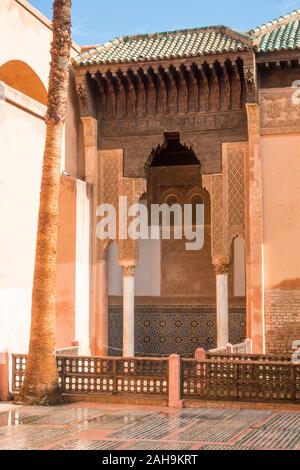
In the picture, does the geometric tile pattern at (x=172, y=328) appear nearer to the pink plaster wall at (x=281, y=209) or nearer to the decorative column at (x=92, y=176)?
the decorative column at (x=92, y=176)

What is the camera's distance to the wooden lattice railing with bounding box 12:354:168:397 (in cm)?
980

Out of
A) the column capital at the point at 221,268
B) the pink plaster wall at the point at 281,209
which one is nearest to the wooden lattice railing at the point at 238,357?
the pink plaster wall at the point at 281,209

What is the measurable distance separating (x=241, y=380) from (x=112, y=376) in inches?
69.5

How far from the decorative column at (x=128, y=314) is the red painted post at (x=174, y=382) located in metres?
4.79

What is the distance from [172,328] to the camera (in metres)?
17.1

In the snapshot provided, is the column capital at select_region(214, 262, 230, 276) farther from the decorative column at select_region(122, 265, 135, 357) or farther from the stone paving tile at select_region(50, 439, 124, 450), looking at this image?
the stone paving tile at select_region(50, 439, 124, 450)

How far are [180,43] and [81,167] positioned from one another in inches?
127

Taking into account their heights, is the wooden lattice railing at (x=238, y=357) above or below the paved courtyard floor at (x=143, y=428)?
above

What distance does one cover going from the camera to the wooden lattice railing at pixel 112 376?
9797 mm

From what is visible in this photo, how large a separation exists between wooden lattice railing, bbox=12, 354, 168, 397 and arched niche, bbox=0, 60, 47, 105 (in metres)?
5.61

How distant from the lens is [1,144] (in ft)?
36.2

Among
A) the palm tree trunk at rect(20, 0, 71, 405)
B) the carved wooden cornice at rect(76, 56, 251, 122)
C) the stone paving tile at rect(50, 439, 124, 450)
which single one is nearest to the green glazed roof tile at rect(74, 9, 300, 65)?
the carved wooden cornice at rect(76, 56, 251, 122)

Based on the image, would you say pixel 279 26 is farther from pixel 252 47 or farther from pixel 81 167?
pixel 81 167

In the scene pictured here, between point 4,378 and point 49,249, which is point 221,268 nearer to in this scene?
point 49,249
